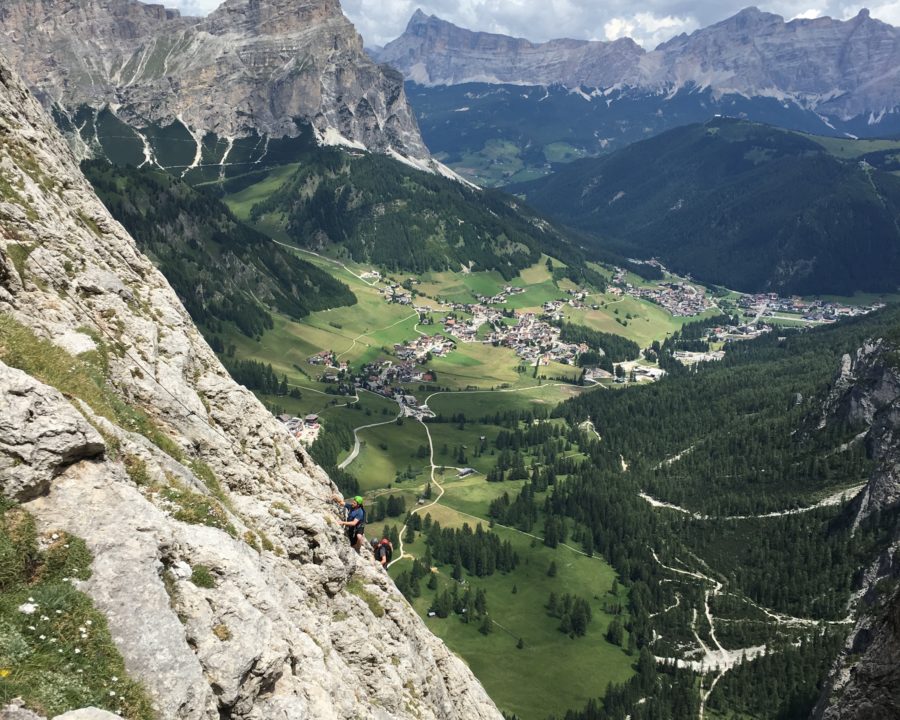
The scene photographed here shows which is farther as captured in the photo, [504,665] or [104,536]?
[504,665]

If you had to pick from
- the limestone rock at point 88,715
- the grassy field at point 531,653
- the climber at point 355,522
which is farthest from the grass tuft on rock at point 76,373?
the grassy field at point 531,653

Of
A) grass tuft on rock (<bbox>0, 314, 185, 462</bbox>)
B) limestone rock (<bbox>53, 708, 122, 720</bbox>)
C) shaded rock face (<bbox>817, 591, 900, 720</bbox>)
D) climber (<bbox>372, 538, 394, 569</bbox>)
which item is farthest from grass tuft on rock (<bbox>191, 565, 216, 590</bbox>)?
shaded rock face (<bbox>817, 591, 900, 720</bbox>)

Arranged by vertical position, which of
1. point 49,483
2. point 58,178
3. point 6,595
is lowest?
point 6,595

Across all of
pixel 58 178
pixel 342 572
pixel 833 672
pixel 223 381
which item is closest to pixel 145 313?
pixel 223 381

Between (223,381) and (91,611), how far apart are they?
104 ft

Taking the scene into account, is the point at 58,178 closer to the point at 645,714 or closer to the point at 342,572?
the point at 342,572

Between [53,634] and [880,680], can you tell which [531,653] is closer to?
[880,680]

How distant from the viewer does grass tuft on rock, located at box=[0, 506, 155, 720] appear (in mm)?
19516

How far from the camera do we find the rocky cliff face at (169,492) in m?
23.9

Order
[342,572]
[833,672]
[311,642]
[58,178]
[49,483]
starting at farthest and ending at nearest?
1. [833,672]
2. [58,178]
3. [342,572]
4. [311,642]
5. [49,483]

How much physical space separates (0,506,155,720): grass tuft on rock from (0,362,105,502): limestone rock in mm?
1072

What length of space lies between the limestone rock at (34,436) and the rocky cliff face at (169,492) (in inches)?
2.2

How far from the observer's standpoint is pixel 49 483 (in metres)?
24.3

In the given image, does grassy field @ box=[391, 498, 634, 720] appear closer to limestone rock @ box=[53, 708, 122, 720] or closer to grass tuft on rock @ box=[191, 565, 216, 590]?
grass tuft on rock @ box=[191, 565, 216, 590]
